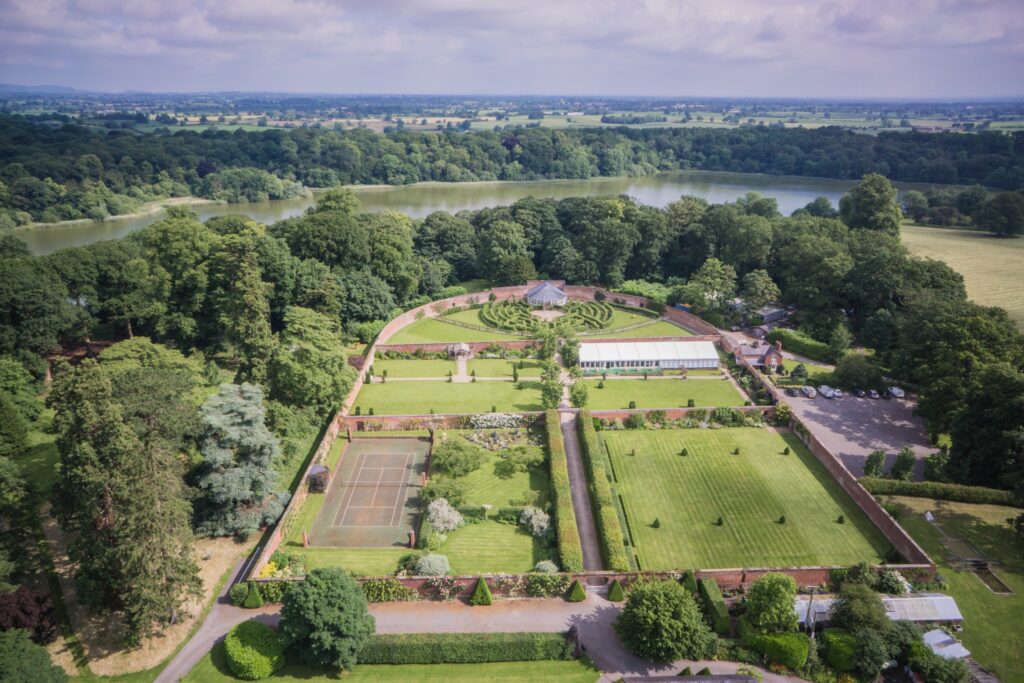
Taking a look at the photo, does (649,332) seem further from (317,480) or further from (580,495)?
(317,480)

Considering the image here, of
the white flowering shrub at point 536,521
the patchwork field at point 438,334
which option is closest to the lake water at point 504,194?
the patchwork field at point 438,334

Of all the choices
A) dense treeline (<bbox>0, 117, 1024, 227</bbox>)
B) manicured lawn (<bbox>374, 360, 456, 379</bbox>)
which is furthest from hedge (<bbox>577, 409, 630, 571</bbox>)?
dense treeline (<bbox>0, 117, 1024, 227</bbox>)

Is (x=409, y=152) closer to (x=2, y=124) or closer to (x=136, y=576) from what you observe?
(x=2, y=124)

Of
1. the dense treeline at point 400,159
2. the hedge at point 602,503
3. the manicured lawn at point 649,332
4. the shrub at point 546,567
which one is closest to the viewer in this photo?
the shrub at point 546,567

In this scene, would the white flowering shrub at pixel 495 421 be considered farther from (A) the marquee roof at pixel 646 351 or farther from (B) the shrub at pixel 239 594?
(B) the shrub at pixel 239 594

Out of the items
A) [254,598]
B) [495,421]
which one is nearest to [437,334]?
[495,421]

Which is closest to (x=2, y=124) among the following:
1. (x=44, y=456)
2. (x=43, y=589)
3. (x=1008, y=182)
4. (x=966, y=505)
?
(x=44, y=456)
